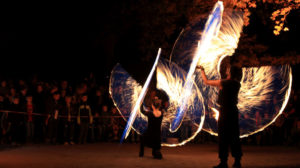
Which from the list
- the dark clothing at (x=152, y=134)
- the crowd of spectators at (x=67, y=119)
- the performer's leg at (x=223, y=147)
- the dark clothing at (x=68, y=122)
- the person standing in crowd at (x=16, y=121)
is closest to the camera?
the performer's leg at (x=223, y=147)

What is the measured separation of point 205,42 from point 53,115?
7.72 metres

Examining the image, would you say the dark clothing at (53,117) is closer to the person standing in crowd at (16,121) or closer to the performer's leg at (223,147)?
the person standing in crowd at (16,121)

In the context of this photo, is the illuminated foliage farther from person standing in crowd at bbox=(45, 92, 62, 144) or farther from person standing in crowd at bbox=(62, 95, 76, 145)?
person standing in crowd at bbox=(45, 92, 62, 144)

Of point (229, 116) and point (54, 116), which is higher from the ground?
point (229, 116)

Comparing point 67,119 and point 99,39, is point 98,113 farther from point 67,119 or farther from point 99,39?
point 99,39

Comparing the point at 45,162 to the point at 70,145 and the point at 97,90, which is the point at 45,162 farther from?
the point at 97,90

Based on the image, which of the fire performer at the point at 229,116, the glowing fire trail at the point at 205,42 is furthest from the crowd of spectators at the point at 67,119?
the fire performer at the point at 229,116

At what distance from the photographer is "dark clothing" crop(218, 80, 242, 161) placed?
10883mm

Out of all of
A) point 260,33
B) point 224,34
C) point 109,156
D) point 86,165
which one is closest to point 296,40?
point 260,33

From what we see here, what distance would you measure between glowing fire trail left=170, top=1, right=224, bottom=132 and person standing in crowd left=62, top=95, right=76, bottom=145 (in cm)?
540

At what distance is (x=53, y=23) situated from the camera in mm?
25750

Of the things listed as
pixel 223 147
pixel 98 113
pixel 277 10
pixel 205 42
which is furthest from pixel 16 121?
pixel 277 10

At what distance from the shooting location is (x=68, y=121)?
1906cm

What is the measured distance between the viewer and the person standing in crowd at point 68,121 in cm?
1897
